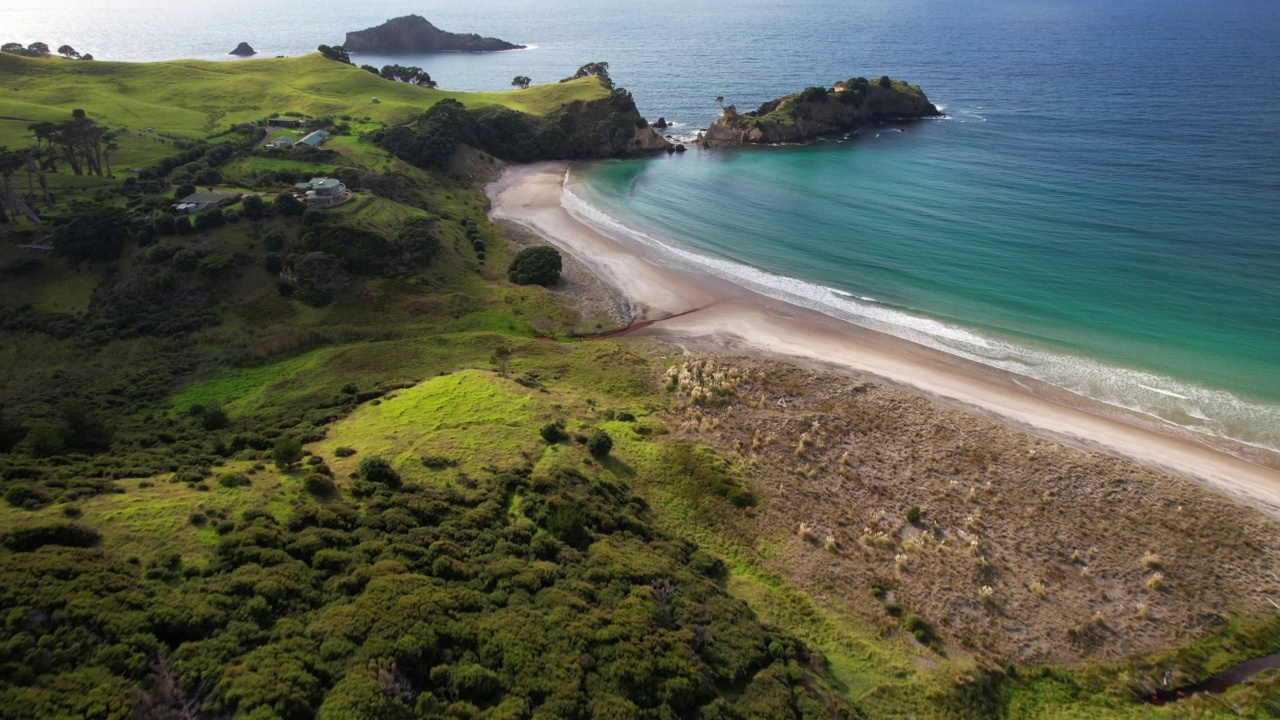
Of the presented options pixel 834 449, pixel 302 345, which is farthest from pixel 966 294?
pixel 302 345

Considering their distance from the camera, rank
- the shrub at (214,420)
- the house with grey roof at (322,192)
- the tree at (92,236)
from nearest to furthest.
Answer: the shrub at (214,420) → the tree at (92,236) → the house with grey roof at (322,192)

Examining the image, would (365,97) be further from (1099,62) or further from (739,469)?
(1099,62)

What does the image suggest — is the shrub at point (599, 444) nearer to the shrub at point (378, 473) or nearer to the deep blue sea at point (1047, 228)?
the shrub at point (378, 473)

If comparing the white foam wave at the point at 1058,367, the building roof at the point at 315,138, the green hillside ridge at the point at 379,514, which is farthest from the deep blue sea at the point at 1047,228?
the building roof at the point at 315,138

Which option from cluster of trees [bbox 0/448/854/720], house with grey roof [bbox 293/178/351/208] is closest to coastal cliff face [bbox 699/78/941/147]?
house with grey roof [bbox 293/178/351/208]

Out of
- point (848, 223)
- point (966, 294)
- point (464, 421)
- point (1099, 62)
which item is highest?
point (1099, 62)

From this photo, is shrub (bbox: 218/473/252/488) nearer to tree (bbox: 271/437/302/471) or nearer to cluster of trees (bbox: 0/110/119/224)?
tree (bbox: 271/437/302/471)

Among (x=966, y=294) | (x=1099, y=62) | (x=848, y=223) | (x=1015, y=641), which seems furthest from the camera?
(x=1099, y=62)
